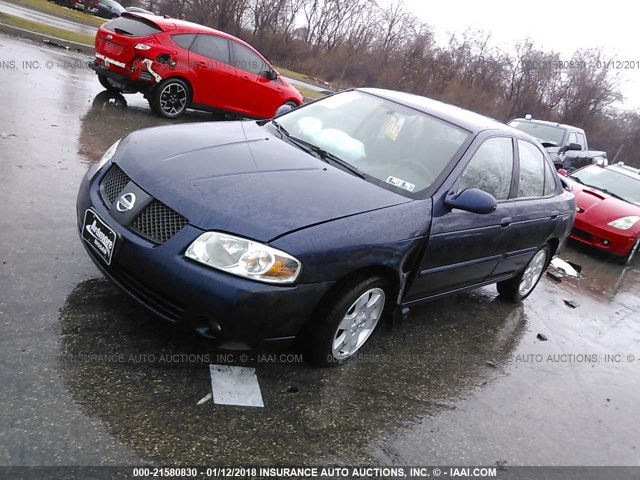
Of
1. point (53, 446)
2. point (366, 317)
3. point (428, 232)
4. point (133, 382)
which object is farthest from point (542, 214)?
point (53, 446)

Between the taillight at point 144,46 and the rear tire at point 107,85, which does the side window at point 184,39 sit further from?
the rear tire at point 107,85

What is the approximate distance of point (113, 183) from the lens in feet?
10.3

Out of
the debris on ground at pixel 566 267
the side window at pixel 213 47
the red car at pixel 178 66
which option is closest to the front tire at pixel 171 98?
the red car at pixel 178 66

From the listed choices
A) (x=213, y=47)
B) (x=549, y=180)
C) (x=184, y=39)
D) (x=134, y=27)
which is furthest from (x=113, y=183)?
(x=213, y=47)

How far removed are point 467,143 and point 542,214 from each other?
54.8 inches

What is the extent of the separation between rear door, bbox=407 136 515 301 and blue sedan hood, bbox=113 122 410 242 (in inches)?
17.6

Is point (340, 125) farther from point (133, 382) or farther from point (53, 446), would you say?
point (53, 446)

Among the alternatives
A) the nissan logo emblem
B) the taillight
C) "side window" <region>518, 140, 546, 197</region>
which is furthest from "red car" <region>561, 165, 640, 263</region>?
the nissan logo emblem

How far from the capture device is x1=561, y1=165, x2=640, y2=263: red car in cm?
804

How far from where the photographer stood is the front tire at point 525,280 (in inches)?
206

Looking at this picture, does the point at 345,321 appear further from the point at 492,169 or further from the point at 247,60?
the point at 247,60

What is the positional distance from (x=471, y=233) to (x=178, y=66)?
655 cm

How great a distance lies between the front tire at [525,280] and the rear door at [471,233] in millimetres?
923

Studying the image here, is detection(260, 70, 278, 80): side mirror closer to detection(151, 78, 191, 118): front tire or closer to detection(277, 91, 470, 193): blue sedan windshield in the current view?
detection(151, 78, 191, 118): front tire
